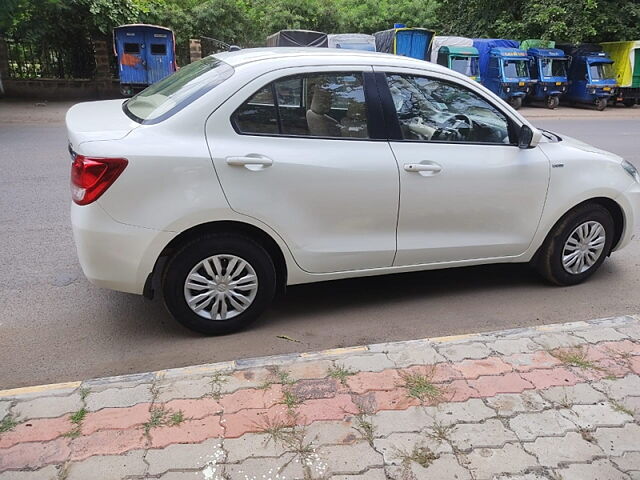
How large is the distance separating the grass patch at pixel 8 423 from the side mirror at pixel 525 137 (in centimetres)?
346

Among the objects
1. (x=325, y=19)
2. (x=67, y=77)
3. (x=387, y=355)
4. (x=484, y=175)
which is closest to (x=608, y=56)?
(x=325, y=19)

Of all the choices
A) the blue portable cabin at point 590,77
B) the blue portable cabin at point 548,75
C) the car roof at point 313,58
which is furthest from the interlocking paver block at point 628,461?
the blue portable cabin at point 590,77

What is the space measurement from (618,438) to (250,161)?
2348 mm

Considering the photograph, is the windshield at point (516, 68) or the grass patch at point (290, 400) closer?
the grass patch at point (290, 400)

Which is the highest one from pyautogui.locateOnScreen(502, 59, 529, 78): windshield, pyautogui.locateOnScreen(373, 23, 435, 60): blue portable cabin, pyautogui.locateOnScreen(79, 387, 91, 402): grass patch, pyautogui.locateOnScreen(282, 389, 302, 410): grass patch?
pyautogui.locateOnScreen(373, 23, 435, 60): blue portable cabin

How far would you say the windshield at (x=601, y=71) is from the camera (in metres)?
20.0

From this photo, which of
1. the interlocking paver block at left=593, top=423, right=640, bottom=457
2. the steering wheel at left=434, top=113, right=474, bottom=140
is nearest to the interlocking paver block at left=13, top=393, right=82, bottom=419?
the interlocking paver block at left=593, top=423, right=640, bottom=457

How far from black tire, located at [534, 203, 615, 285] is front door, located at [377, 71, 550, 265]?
28cm

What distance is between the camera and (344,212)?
3.56 m

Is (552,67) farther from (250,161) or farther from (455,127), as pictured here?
(250,161)

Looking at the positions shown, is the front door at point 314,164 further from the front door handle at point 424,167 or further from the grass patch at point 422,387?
the grass patch at point 422,387

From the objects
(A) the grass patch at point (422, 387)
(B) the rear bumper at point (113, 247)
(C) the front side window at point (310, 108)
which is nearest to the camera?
(A) the grass patch at point (422, 387)

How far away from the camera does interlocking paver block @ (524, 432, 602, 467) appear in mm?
2406

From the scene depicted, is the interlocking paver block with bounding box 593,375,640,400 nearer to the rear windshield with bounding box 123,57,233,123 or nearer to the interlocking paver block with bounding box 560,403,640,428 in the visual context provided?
the interlocking paver block with bounding box 560,403,640,428
